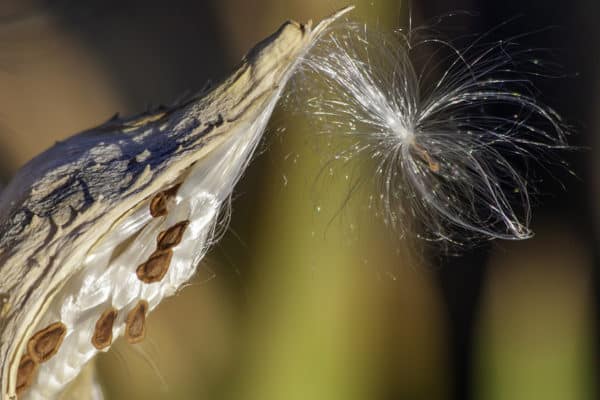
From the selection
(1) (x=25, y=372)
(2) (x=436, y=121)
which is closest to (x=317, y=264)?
(2) (x=436, y=121)

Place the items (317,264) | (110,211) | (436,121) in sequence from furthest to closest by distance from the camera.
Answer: (317,264) < (436,121) < (110,211)

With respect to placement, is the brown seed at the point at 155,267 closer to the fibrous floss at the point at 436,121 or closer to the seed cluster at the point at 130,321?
the seed cluster at the point at 130,321

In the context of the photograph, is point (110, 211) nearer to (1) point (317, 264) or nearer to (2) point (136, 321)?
(2) point (136, 321)

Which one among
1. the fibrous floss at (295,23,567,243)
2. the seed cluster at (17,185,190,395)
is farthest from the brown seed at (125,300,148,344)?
the fibrous floss at (295,23,567,243)

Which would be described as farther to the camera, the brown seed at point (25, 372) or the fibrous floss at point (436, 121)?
the fibrous floss at point (436, 121)

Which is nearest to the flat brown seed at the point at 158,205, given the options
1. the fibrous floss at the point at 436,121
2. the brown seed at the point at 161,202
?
the brown seed at the point at 161,202

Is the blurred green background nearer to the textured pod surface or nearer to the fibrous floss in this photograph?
the fibrous floss
